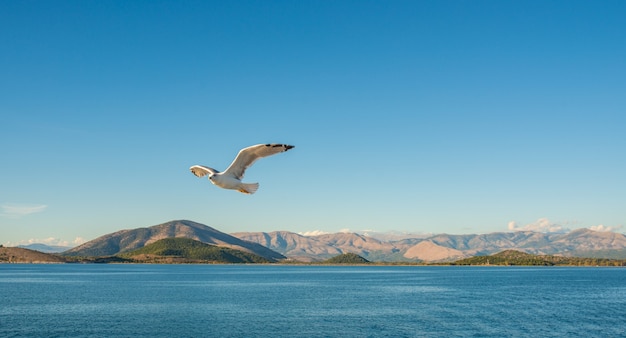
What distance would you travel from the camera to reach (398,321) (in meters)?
107

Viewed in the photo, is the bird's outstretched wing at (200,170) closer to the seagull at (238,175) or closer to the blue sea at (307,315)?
the seagull at (238,175)

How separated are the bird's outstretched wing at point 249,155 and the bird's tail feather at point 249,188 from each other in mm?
563

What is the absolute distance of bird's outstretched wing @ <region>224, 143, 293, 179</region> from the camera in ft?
95.9

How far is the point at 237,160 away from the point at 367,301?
118955 mm

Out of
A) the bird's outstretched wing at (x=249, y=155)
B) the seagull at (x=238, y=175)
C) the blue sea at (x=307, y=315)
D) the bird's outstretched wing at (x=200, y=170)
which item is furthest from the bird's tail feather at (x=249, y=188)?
the blue sea at (x=307, y=315)

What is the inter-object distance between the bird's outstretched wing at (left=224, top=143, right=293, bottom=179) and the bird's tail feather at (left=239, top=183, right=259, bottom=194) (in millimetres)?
563

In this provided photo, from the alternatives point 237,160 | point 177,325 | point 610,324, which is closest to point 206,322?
point 177,325

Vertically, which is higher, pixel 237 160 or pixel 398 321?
pixel 237 160

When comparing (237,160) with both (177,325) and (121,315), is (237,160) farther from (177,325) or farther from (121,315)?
(121,315)

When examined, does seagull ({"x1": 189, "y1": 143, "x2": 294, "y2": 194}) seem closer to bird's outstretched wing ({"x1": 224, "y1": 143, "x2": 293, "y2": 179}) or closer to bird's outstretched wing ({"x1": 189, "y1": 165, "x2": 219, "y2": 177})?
bird's outstretched wing ({"x1": 224, "y1": 143, "x2": 293, "y2": 179})

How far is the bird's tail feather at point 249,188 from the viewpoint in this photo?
1291 inches

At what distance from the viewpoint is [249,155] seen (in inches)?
1252

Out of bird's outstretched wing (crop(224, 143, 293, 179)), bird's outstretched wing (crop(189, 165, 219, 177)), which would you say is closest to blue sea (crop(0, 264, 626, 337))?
bird's outstretched wing (crop(189, 165, 219, 177))

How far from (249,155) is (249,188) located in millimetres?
2126
